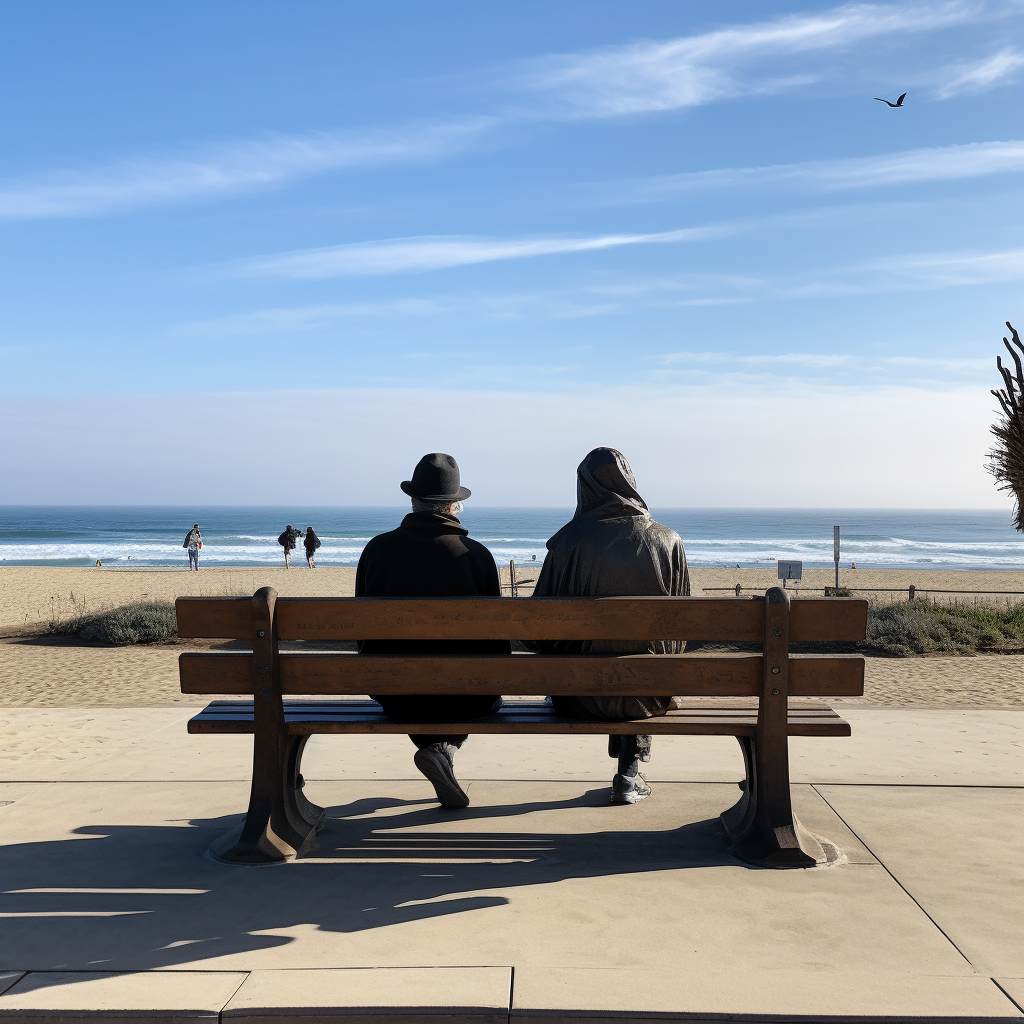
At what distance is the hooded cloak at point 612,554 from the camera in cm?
416

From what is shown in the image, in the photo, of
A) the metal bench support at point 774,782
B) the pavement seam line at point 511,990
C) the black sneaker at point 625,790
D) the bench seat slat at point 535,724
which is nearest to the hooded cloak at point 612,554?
the bench seat slat at point 535,724

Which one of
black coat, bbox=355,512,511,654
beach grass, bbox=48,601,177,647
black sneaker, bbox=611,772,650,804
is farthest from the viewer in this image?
beach grass, bbox=48,601,177,647

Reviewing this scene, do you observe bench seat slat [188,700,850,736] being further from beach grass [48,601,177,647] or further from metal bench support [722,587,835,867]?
beach grass [48,601,177,647]

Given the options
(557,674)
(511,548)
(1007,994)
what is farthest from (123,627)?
(511,548)

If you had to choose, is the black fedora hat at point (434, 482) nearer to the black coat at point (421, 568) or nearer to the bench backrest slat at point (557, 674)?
the black coat at point (421, 568)

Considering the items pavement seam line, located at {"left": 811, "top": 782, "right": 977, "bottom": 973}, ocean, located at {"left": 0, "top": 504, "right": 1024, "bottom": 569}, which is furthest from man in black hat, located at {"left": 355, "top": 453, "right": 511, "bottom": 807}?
ocean, located at {"left": 0, "top": 504, "right": 1024, "bottom": 569}

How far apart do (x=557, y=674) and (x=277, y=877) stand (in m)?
1.32

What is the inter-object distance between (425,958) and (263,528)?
10255cm

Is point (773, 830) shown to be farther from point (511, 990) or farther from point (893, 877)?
point (511, 990)

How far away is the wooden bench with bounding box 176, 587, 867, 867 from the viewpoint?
3740 millimetres

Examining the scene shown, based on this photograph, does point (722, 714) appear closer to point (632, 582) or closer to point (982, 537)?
point (632, 582)

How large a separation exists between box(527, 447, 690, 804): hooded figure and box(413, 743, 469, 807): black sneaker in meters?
0.59

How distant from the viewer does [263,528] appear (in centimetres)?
10200

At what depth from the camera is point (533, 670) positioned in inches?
150
